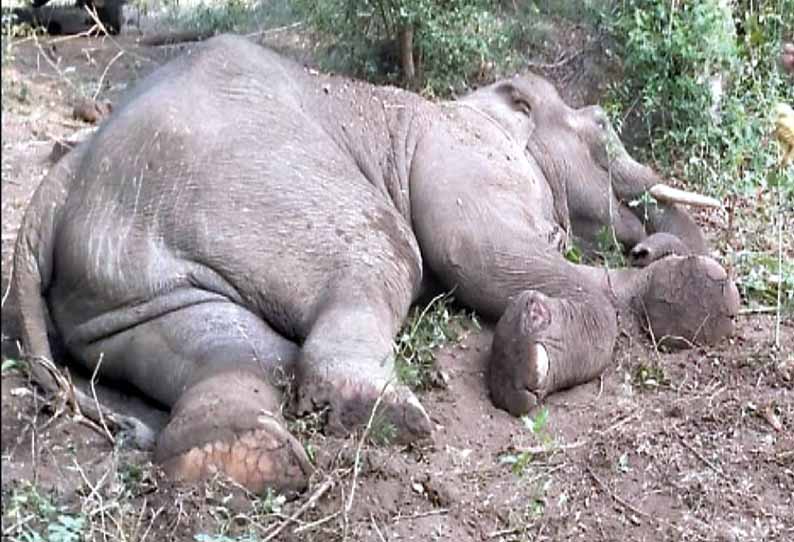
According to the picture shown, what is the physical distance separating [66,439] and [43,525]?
0.62m

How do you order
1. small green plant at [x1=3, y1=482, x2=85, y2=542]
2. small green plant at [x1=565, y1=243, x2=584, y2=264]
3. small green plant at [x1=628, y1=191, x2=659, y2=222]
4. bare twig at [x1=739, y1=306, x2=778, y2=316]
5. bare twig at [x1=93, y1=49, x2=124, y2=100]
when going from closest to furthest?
1. small green plant at [x1=3, y1=482, x2=85, y2=542]
2. bare twig at [x1=739, y1=306, x2=778, y2=316]
3. small green plant at [x1=565, y1=243, x2=584, y2=264]
4. small green plant at [x1=628, y1=191, x2=659, y2=222]
5. bare twig at [x1=93, y1=49, x2=124, y2=100]

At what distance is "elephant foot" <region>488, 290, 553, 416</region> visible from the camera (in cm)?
471

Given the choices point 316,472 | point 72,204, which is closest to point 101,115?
point 72,204

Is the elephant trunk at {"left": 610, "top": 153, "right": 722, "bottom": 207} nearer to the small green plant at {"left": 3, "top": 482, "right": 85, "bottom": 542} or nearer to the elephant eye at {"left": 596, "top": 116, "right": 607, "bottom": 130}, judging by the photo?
the elephant eye at {"left": 596, "top": 116, "right": 607, "bottom": 130}

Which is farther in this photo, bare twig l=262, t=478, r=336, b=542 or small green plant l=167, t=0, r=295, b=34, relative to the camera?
small green plant l=167, t=0, r=295, b=34

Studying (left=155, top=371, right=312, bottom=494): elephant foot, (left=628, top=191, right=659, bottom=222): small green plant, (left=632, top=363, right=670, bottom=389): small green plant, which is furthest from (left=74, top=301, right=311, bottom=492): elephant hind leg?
(left=628, top=191, right=659, bottom=222): small green plant

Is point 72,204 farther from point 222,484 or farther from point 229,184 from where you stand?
point 222,484

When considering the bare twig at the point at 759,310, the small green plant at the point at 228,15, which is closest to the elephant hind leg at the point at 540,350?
the bare twig at the point at 759,310

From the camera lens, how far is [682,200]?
641 centimetres

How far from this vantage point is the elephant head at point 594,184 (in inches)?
254


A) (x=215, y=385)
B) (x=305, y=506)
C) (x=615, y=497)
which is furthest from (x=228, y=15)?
(x=305, y=506)

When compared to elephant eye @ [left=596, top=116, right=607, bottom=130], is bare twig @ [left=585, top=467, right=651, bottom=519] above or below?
below

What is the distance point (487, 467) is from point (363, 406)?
1.56 ft

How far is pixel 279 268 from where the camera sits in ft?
15.0
